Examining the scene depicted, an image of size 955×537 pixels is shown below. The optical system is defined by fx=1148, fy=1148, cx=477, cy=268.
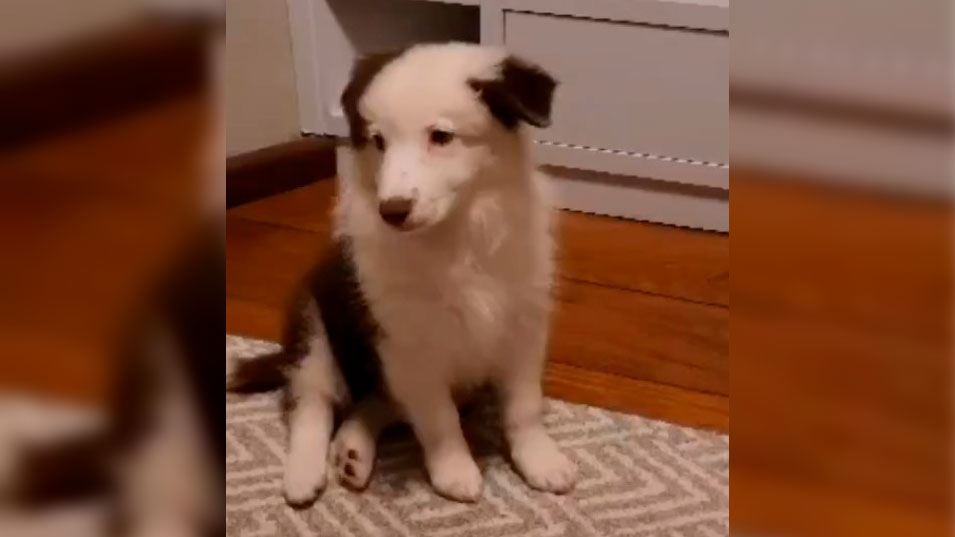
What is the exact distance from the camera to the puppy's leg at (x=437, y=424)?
128cm

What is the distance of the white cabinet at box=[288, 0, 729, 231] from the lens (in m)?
1.90

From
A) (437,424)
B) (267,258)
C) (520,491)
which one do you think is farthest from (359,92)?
(267,258)

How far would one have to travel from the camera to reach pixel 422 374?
1275 millimetres

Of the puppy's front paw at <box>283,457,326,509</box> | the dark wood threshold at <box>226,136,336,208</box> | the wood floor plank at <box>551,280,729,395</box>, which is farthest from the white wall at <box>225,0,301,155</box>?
the puppy's front paw at <box>283,457,326,509</box>

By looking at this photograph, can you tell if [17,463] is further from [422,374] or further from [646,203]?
[646,203]

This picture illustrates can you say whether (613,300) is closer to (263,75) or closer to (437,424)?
(437,424)

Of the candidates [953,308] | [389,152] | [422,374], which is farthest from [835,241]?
[422,374]

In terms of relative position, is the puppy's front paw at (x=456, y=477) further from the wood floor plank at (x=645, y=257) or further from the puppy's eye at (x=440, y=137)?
the wood floor plank at (x=645, y=257)

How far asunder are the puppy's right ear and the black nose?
103 millimetres

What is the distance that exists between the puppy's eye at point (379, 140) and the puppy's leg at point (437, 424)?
0.24 meters

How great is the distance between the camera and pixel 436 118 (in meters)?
1.13

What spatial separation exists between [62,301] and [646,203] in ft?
6.09

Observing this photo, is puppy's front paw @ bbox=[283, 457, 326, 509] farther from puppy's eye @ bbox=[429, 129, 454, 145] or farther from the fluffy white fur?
puppy's eye @ bbox=[429, 129, 454, 145]

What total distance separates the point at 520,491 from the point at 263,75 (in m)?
1.11
